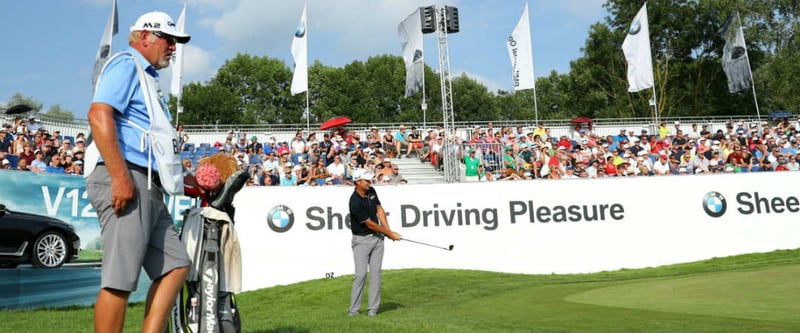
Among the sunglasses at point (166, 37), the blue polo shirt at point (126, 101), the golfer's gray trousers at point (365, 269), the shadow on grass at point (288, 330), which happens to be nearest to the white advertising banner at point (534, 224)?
the golfer's gray trousers at point (365, 269)

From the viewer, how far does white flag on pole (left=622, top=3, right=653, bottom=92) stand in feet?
107

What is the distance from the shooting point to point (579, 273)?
1817cm

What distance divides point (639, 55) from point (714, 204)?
1488 centimetres

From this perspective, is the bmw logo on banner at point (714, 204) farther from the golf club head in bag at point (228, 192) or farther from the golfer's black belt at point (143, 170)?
the golfer's black belt at point (143, 170)

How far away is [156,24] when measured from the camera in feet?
14.8

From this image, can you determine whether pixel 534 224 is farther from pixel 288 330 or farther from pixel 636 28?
pixel 636 28

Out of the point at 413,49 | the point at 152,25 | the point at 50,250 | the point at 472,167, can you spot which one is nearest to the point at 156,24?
the point at 152,25

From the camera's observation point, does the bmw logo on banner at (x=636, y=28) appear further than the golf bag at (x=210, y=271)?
Yes

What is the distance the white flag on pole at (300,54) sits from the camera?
30.1m

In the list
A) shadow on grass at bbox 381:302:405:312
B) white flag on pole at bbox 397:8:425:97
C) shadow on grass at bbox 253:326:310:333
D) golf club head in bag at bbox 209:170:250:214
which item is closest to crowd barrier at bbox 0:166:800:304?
shadow on grass at bbox 381:302:405:312

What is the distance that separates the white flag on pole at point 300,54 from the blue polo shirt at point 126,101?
85.2ft

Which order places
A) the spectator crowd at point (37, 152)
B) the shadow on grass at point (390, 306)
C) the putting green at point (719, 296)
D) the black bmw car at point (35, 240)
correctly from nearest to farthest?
the putting green at point (719, 296)
the shadow on grass at point (390, 306)
the black bmw car at point (35, 240)
the spectator crowd at point (37, 152)

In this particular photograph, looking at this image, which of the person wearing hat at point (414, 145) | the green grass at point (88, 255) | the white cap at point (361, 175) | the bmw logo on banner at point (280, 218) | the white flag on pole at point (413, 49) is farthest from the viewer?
the white flag on pole at point (413, 49)

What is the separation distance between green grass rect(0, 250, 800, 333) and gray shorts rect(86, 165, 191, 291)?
3.42m
